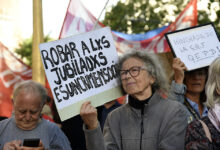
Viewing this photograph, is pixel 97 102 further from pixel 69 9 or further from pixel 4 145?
pixel 69 9

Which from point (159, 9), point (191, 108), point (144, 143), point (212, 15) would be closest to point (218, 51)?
point (191, 108)

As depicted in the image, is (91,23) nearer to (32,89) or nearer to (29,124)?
(32,89)

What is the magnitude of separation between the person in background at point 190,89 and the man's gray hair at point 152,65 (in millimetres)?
250

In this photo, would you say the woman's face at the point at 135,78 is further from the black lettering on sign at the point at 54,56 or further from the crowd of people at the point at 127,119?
the black lettering on sign at the point at 54,56

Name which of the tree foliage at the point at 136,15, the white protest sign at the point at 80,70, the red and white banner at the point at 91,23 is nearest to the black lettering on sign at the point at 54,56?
the white protest sign at the point at 80,70

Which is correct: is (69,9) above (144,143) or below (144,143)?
above

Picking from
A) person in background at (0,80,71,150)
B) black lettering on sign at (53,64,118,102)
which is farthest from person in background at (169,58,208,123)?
person in background at (0,80,71,150)

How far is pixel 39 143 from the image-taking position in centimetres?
281

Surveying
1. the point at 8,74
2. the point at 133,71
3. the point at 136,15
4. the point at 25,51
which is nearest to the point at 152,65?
the point at 133,71

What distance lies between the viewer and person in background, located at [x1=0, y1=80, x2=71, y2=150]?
2.98m

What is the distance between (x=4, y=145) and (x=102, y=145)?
2.33 feet

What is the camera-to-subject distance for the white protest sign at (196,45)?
150 inches

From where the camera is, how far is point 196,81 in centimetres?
397

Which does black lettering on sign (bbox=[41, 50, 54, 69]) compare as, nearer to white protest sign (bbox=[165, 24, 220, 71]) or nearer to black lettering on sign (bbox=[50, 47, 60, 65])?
black lettering on sign (bbox=[50, 47, 60, 65])
